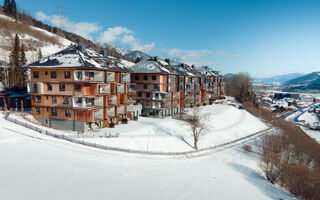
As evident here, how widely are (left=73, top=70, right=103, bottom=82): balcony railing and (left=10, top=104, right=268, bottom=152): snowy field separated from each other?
9138 mm

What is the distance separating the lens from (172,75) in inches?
2219

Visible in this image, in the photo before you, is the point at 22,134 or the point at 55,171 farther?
the point at 22,134

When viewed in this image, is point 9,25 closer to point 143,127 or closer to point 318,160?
point 143,127

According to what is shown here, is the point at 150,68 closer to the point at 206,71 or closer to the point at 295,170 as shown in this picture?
the point at 206,71

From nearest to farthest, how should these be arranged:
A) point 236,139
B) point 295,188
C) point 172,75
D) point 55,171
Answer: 1. point 55,171
2. point 295,188
3. point 236,139
4. point 172,75

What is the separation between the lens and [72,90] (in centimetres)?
3400

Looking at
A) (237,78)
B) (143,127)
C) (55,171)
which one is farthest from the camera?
(237,78)

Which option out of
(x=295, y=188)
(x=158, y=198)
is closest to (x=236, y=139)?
(x=295, y=188)

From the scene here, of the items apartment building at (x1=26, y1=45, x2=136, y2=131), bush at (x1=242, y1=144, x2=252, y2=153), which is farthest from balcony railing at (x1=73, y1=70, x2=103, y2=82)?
bush at (x1=242, y1=144, x2=252, y2=153)

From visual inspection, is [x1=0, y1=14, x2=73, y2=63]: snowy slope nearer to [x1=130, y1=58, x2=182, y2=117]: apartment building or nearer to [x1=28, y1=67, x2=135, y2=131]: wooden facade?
[x1=28, y1=67, x2=135, y2=131]: wooden facade

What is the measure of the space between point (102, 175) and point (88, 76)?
2009 cm

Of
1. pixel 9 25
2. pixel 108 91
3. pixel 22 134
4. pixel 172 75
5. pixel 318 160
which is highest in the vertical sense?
pixel 9 25

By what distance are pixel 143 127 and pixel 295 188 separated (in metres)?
25.1

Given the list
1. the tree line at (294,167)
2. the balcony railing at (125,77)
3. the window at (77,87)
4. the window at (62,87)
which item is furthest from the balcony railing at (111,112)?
the tree line at (294,167)
